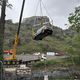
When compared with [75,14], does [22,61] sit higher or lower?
lower

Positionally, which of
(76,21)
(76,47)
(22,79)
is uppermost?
(76,21)

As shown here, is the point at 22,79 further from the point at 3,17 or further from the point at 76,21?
the point at 76,21

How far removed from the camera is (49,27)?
19.0m

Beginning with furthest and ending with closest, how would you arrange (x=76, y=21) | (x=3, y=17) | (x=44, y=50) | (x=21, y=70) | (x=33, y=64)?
(x=44, y=50), (x=76, y=21), (x=33, y=64), (x=21, y=70), (x=3, y=17)

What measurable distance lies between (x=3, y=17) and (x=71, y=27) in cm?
1351

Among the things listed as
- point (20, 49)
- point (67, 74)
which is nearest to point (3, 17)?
point (67, 74)

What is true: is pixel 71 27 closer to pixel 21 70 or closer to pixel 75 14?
pixel 75 14

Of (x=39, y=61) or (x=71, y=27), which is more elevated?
(x=71, y=27)

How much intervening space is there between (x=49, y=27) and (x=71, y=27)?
14.6 meters

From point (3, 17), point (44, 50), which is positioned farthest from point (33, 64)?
point (44, 50)

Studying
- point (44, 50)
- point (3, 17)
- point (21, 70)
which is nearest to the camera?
point (3, 17)

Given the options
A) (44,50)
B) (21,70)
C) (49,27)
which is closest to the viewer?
(49,27)

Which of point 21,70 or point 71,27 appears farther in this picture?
point 71,27

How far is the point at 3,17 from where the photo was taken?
21.0m
